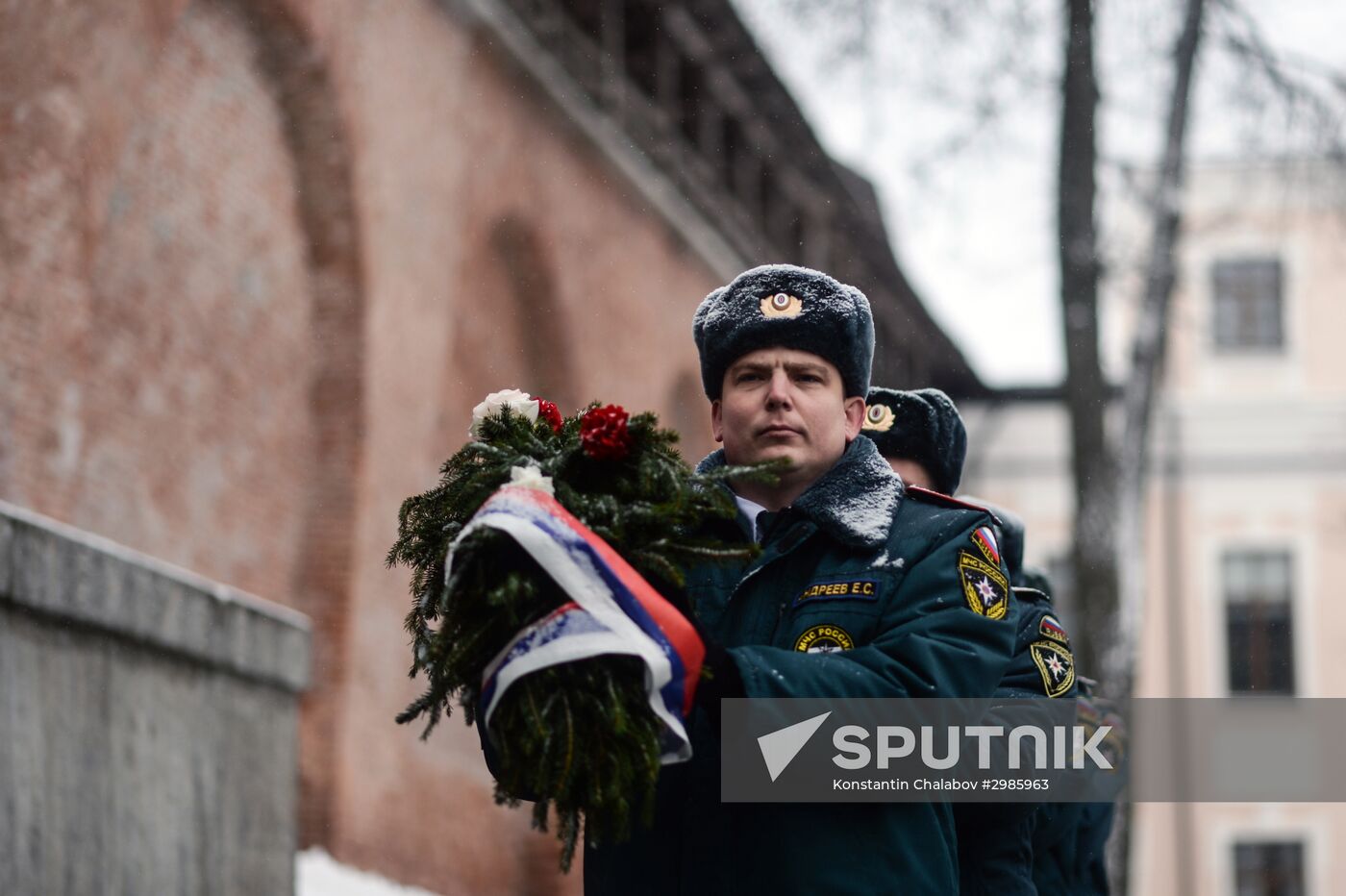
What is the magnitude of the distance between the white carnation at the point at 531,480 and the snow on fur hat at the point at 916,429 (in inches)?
75.6

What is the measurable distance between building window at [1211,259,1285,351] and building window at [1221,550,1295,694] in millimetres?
3307

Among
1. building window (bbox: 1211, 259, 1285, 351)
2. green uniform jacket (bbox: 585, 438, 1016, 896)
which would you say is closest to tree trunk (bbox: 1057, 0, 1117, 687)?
green uniform jacket (bbox: 585, 438, 1016, 896)

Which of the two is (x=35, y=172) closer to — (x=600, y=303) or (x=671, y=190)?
(x=600, y=303)

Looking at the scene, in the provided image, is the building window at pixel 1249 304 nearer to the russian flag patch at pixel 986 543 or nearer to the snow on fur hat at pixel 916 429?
the snow on fur hat at pixel 916 429

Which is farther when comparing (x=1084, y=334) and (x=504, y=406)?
(x=1084, y=334)

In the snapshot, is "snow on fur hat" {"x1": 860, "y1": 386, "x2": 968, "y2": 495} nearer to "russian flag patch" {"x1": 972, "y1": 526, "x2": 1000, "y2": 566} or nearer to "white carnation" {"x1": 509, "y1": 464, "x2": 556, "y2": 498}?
"russian flag patch" {"x1": 972, "y1": 526, "x2": 1000, "y2": 566}

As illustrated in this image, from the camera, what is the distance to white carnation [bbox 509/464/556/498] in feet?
9.66

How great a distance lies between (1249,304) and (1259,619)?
16.1 feet

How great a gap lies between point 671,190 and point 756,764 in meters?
15.7

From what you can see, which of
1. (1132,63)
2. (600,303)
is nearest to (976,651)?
(1132,63)

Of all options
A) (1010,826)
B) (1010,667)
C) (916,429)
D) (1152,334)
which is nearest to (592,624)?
(1010,667)

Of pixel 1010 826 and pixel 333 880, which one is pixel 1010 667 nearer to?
pixel 1010 826

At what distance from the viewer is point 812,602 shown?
3.21m

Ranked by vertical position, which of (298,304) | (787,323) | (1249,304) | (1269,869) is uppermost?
(1249,304)
